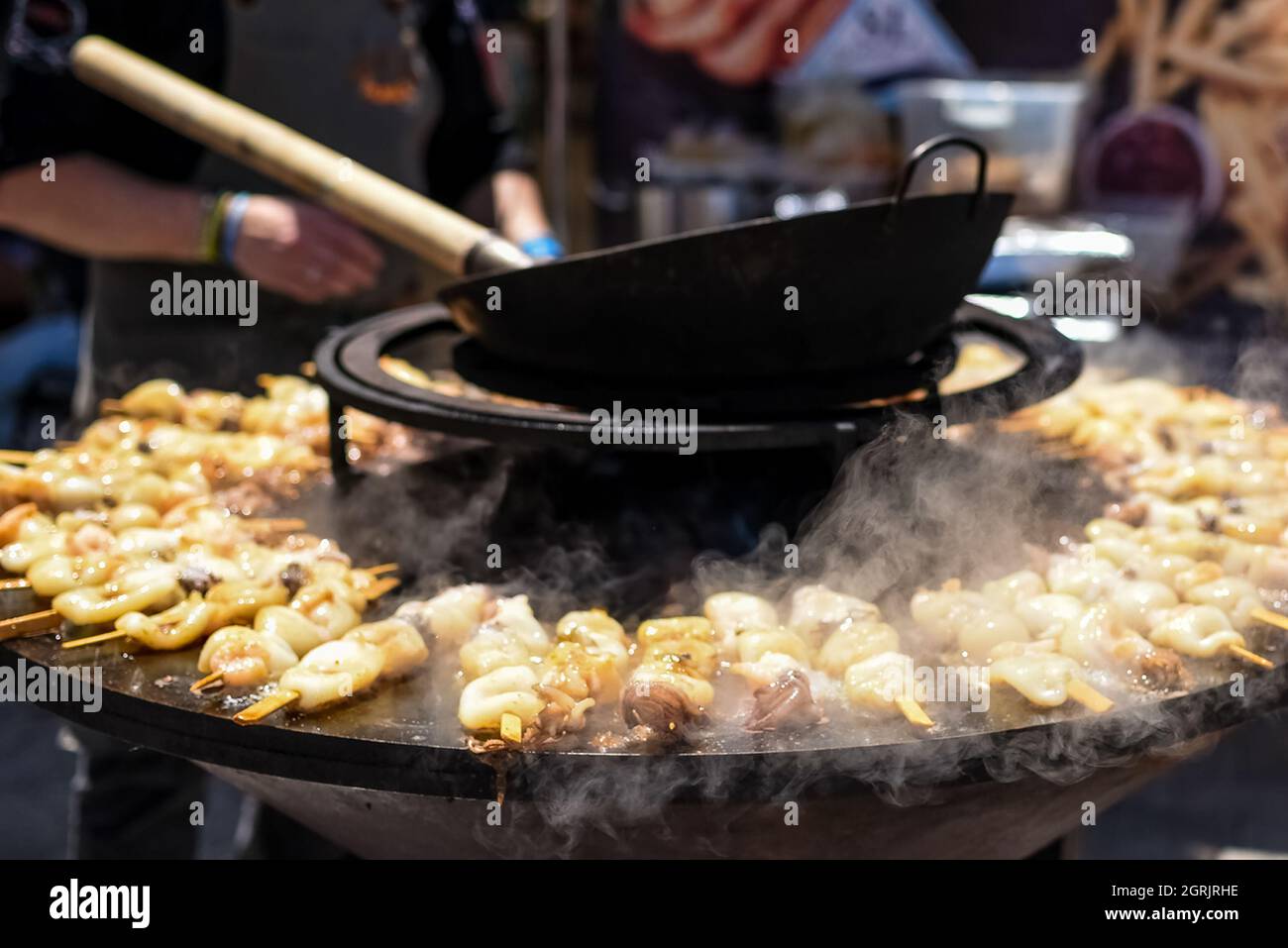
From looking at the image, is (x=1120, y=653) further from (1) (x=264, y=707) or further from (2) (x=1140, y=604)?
(1) (x=264, y=707)

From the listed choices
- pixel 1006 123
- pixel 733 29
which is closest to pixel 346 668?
pixel 1006 123

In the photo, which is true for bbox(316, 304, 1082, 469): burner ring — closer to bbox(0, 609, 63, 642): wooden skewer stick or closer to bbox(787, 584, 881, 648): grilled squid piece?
bbox(787, 584, 881, 648): grilled squid piece

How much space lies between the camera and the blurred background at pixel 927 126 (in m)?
7.14

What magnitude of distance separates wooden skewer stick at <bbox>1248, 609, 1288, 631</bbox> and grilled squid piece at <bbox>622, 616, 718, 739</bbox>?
1.03 metres

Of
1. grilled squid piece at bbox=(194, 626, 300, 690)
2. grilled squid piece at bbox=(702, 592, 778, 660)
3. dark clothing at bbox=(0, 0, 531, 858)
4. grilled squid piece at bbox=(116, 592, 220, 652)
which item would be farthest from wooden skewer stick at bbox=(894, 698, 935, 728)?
dark clothing at bbox=(0, 0, 531, 858)

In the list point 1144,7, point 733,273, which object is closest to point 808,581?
point 733,273

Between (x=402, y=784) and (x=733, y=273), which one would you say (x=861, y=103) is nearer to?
(x=733, y=273)

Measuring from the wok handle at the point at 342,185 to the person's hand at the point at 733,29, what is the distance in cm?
520

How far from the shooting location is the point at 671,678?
1.93m

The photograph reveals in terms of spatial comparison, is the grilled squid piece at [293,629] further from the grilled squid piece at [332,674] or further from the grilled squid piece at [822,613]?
the grilled squid piece at [822,613]

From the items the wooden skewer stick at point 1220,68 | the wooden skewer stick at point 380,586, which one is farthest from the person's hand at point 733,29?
the wooden skewer stick at point 380,586

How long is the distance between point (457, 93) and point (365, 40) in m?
0.45

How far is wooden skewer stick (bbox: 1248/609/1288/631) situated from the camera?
2.17 meters

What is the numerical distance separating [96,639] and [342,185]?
1.20 meters
